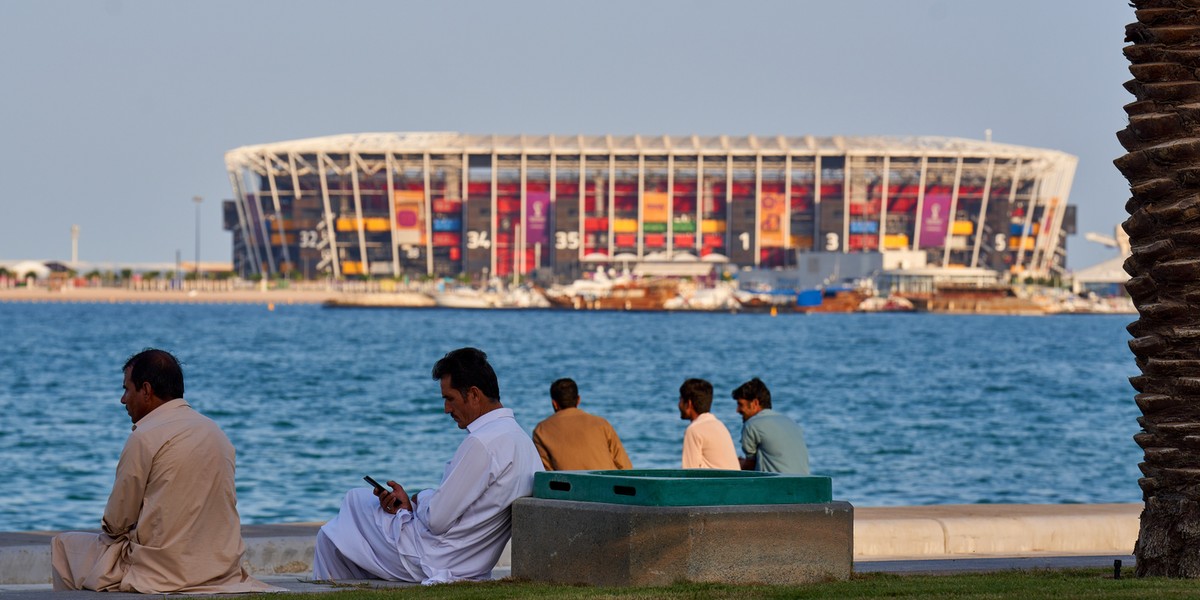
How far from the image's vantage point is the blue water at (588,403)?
23500 mm

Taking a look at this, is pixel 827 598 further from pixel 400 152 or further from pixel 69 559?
pixel 400 152

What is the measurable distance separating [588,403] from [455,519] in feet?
106

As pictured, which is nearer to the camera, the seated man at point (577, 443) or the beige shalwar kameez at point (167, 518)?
the beige shalwar kameez at point (167, 518)

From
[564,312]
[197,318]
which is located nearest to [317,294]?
[564,312]

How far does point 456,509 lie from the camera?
6656 mm

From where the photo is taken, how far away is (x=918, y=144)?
504 ft

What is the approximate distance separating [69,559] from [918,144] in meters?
151

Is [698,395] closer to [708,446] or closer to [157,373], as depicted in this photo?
[708,446]

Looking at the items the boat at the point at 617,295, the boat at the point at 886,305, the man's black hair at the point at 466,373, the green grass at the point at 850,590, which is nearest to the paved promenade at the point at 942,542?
the green grass at the point at 850,590

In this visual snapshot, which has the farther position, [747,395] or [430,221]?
[430,221]

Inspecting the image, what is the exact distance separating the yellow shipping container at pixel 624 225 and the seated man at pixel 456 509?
5655 inches

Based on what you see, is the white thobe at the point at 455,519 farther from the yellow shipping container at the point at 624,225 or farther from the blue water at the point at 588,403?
the yellow shipping container at the point at 624,225

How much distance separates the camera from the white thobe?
663 cm

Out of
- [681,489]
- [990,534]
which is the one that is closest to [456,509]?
[681,489]
